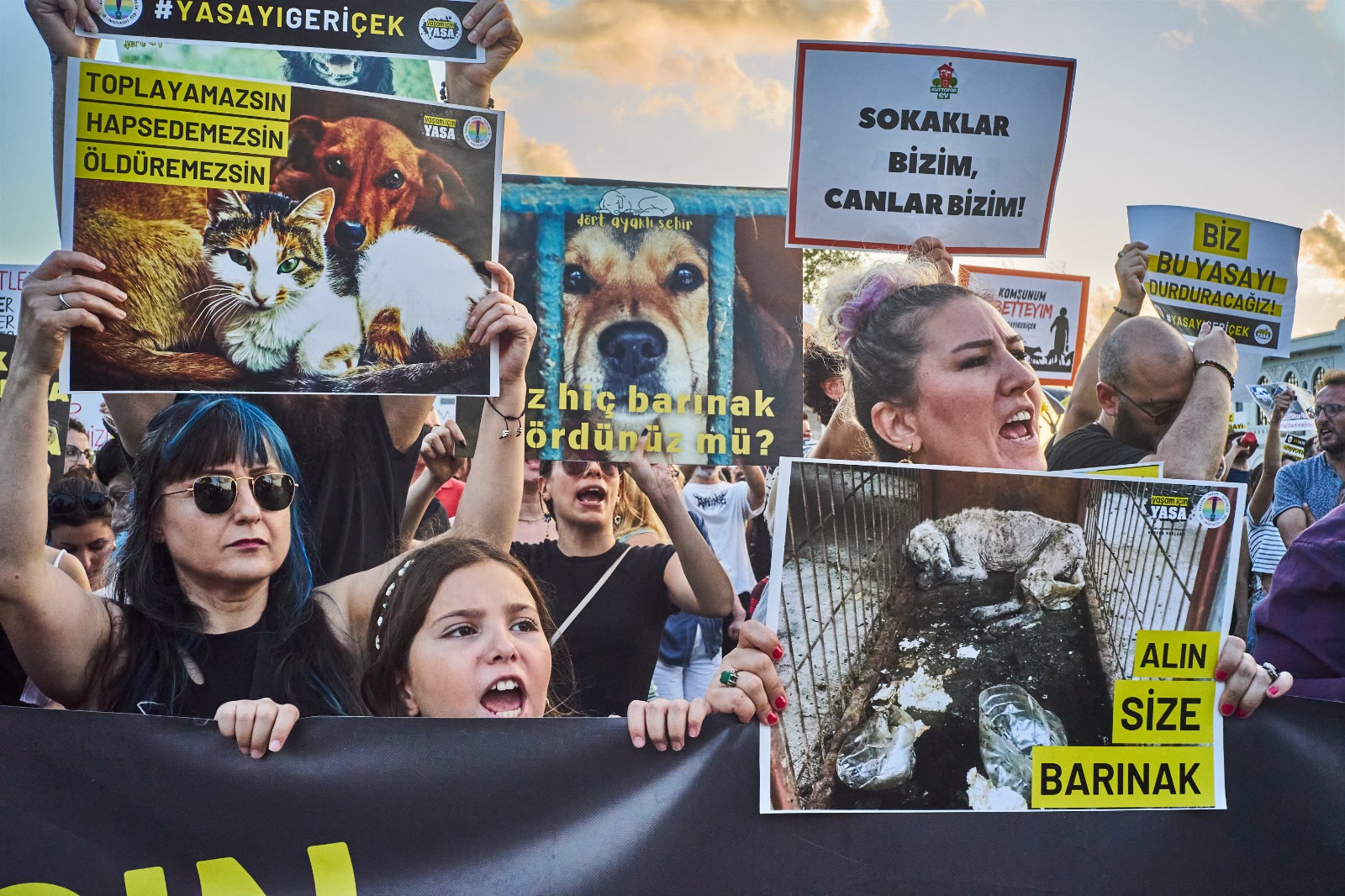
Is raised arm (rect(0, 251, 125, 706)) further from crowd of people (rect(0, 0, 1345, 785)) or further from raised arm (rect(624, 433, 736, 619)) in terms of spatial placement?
raised arm (rect(624, 433, 736, 619))

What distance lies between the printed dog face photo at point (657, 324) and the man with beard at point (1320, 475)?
2776 mm

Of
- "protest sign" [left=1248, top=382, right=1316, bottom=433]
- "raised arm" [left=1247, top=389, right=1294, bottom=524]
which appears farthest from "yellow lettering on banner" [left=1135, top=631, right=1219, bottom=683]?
"raised arm" [left=1247, top=389, right=1294, bottom=524]

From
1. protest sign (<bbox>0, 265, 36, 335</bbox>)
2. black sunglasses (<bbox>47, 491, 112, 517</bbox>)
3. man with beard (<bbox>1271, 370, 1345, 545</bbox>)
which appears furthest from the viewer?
man with beard (<bbox>1271, 370, 1345, 545</bbox>)

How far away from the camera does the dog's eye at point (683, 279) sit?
8.40 feet

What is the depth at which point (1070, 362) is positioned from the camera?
3406 mm

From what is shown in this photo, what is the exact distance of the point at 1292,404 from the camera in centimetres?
417

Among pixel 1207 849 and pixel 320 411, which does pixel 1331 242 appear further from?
pixel 320 411

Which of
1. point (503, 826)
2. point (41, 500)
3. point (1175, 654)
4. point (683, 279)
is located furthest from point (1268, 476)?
point (41, 500)

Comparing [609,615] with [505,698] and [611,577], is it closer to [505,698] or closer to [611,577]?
[611,577]

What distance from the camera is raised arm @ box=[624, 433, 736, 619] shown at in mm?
2562

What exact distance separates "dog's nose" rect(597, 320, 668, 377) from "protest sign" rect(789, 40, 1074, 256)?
0.40 meters

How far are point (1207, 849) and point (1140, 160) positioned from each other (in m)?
1.71

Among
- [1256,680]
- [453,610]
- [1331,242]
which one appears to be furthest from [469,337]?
[1331,242]

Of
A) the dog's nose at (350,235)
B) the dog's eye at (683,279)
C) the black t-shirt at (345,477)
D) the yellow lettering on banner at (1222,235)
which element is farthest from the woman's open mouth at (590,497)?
the yellow lettering on banner at (1222,235)
